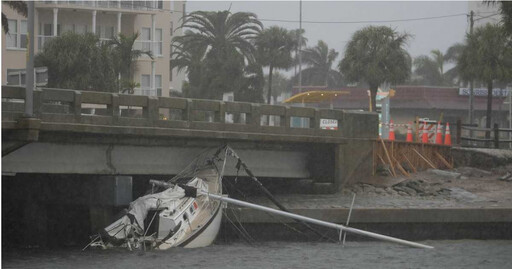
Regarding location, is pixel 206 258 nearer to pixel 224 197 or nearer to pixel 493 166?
pixel 224 197

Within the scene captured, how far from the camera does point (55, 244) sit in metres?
26.8

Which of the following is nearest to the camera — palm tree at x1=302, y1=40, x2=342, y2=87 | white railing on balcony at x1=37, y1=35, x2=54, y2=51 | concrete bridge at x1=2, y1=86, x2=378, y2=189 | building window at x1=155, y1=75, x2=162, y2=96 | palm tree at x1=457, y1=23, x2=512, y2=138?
concrete bridge at x1=2, y1=86, x2=378, y2=189

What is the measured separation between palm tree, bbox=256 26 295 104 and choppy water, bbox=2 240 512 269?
4956 cm

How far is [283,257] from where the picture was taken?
75.2 ft

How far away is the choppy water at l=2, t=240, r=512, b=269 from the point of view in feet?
70.4

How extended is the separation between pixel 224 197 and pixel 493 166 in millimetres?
14227

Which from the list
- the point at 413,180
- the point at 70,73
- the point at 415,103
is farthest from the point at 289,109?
the point at 415,103

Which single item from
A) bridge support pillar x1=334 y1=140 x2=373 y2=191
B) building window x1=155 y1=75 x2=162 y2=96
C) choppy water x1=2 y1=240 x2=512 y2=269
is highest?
building window x1=155 y1=75 x2=162 y2=96

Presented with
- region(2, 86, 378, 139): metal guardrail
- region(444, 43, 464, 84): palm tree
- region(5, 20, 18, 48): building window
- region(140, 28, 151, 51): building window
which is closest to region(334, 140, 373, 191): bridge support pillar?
region(2, 86, 378, 139): metal guardrail

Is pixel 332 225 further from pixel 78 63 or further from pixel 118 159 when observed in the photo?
pixel 78 63

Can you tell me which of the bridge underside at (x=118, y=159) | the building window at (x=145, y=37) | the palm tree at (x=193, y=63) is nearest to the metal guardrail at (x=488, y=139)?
the bridge underside at (x=118, y=159)

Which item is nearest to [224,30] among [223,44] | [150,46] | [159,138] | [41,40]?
[223,44]

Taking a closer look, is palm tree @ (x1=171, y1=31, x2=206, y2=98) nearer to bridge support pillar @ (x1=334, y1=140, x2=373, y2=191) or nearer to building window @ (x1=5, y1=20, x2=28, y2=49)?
building window @ (x1=5, y1=20, x2=28, y2=49)

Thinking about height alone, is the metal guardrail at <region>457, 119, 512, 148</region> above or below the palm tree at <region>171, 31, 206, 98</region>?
below
